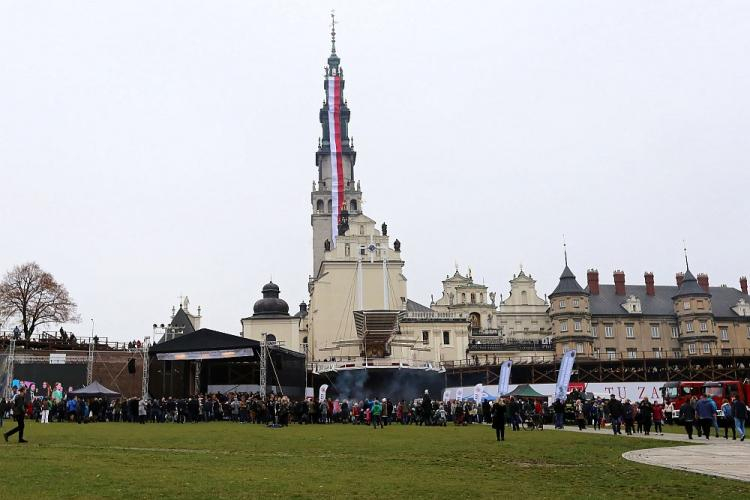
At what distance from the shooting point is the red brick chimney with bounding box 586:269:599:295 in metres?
89.7

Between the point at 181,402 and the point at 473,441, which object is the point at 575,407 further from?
the point at 181,402

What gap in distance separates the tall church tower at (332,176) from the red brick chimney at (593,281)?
116 feet

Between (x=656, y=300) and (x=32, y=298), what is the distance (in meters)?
68.1

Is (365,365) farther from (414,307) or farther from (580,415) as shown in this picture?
(580,415)

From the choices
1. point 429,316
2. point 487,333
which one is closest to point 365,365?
point 429,316

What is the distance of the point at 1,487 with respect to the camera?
10.7 metres

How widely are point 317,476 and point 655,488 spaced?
17.4 ft

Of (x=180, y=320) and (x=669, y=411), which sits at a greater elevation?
(x=180, y=320)

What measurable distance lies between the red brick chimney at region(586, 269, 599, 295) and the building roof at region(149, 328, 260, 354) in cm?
5598

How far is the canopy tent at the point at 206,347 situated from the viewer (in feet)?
143

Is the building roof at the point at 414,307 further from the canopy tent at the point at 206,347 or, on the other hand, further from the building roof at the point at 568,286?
the canopy tent at the point at 206,347

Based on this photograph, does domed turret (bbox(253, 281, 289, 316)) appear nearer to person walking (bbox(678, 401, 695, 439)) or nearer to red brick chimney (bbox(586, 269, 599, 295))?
red brick chimney (bbox(586, 269, 599, 295))

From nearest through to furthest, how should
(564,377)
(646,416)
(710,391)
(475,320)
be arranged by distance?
1. (646,416)
2. (710,391)
3. (564,377)
4. (475,320)

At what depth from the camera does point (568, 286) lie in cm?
8512
